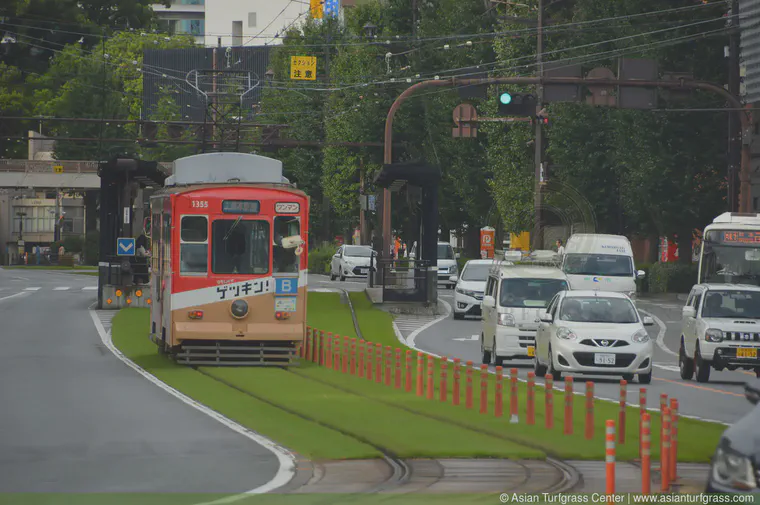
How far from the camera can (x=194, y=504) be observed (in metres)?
11.9

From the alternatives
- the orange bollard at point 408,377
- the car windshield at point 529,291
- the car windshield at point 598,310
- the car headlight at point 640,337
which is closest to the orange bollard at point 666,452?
the orange bollard at point 408,377

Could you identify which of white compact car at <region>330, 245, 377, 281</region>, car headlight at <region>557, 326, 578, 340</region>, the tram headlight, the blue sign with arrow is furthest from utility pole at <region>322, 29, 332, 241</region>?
car headlight at <region>557, 326, 578, 340</region>

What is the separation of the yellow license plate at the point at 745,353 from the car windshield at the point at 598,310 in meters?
1.86

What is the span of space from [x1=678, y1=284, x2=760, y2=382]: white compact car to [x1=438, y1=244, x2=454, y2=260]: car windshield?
37.2 metres

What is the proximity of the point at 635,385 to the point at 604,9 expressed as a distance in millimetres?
37832

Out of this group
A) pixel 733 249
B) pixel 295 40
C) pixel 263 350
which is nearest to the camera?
pixel 263 350

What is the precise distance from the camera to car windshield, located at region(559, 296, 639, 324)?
86.5 feet

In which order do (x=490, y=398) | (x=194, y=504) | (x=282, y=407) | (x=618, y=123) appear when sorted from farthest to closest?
(x=618, y=123) → (x=490, y=398) → (x=282, y=407) → (x=194, y=504)

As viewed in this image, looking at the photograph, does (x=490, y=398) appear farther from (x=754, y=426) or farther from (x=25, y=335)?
(x=25, y=335)

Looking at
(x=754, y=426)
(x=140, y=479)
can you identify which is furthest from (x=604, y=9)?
(x=754, y=426)

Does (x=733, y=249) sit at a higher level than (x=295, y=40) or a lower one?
lower

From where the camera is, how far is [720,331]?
86.9 feet

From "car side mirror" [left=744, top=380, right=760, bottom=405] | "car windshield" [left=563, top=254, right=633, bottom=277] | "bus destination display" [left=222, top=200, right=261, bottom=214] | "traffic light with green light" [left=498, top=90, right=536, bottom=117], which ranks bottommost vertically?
"car windshield" [left=563, top=254, right=633, bottom=277]

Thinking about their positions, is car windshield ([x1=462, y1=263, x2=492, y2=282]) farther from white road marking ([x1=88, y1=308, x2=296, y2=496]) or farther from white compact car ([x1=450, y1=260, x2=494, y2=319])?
white road marking ([x1=88, y1=308, x2=296, y2=496])
